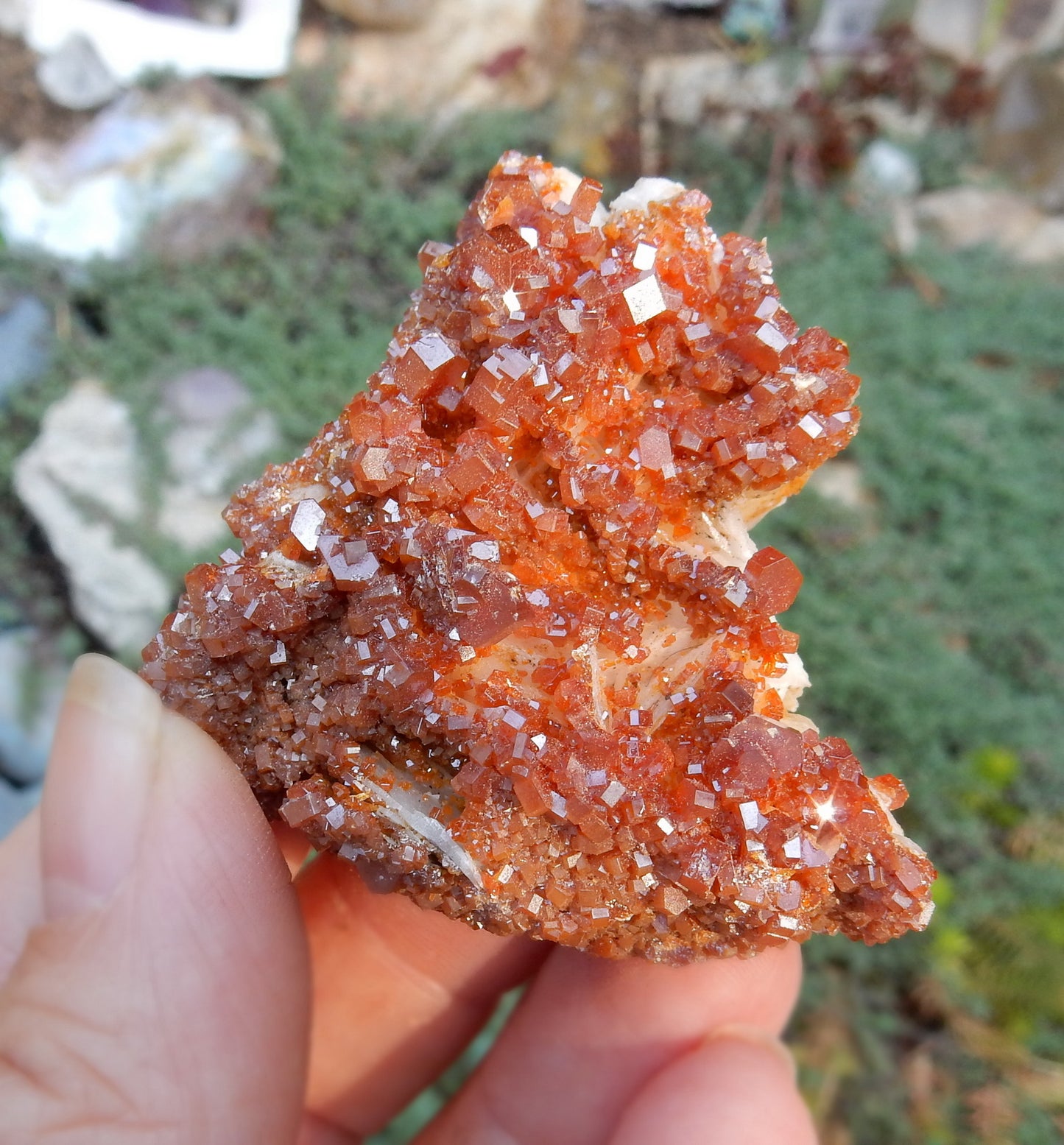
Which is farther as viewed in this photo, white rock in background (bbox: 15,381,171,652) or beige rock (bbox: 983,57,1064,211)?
beige rock (bbox: 983,57,1064,211)

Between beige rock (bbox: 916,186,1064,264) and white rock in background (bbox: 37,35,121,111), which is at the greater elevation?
white rock in background (bbox: 37,35,121,111)

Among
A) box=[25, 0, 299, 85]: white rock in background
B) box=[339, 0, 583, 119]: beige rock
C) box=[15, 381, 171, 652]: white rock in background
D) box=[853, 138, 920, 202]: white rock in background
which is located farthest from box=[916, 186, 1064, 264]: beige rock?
box=[15, 381, 171, 652]: white rock in background

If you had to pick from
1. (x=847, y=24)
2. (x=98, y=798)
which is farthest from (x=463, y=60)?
(x=98, y=798)

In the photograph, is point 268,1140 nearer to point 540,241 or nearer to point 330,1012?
point 330,1012

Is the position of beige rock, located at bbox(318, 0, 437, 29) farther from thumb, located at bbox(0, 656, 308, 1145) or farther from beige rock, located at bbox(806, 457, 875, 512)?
thumb, located at bbox(0, 656, 308, 1145)

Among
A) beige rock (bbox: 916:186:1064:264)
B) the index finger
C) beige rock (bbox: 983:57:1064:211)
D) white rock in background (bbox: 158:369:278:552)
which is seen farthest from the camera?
beige rock (bbox: 983:57:1064:211)

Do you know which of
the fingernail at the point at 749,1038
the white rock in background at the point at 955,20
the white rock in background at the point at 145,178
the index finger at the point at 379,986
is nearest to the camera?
the fingernail at the point at 749,1038

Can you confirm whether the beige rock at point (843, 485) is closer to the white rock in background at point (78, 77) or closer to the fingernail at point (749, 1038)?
the fingernail at point (749, 1038)

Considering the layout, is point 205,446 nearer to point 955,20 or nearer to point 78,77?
point 78,77

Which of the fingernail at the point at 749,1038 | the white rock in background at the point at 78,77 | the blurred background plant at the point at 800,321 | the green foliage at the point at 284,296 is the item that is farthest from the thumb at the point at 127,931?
the white rock in background at the point at 78,77
